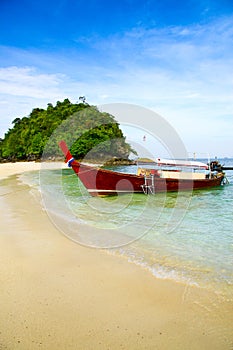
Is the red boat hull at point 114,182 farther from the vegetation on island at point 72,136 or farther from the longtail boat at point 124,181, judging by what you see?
the vegetation on island at point 72,136

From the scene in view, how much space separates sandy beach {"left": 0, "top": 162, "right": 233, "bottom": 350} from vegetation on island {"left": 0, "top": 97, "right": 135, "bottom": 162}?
5251cm

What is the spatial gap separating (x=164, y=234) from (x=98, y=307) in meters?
3.95

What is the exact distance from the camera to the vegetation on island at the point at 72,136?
190ft

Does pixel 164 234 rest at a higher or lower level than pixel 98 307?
lower

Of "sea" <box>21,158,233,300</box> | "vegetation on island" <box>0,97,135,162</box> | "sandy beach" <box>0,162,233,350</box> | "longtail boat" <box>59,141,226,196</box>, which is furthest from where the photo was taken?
"vegetation on island" <box>0,97,135,162</box>

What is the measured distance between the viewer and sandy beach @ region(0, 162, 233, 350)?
2.61 m

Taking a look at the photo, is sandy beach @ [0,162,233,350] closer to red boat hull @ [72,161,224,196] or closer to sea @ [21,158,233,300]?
sea @ [21,158,233,300]

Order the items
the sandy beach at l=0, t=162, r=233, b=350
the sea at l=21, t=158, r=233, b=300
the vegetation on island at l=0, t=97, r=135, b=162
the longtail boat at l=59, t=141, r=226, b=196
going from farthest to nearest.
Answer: the vegetation on island at l=0, t=97, r=135, b=162
the longtail boat at l=59, t=141, r=226, b=196
the sea at l=21, t=158, r=233, b=300
the sandy beach at l=0, t=162, r=233, b=350

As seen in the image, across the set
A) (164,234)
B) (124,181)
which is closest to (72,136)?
(124,181)

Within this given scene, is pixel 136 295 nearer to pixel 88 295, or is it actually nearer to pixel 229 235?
pixel 88 295

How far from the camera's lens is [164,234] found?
270 inches

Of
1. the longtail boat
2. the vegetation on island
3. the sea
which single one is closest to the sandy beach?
the sea

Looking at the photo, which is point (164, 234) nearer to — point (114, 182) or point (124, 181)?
point (114, 182)

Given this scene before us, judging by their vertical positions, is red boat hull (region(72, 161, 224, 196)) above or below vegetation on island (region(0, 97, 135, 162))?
below
